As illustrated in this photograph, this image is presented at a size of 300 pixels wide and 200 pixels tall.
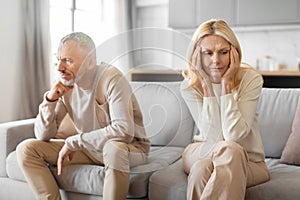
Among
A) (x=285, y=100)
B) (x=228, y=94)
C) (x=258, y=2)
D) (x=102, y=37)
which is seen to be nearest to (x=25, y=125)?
(x=228, y=94)

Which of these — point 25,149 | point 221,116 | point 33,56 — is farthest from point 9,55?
point 221,116

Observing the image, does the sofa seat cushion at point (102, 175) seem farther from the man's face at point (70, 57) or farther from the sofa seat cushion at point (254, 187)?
the man's face at point (70, 57)

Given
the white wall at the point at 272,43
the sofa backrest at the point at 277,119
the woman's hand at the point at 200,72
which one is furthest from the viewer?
the white wall at the point at 272,43

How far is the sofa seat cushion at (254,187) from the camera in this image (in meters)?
1.69

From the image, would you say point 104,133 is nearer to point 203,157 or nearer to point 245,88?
point 203,157

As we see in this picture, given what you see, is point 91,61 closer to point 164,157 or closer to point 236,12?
point 164,157

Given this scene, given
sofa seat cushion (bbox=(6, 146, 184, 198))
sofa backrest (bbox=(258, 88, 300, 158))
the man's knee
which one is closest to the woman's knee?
sofa seat cushion (bbox=(6, 146, 184, 198))

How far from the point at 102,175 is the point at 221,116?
58cm

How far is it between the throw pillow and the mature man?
0.73 metres

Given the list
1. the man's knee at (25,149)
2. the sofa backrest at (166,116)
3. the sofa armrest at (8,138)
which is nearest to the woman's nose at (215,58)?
the sofa backrest at (166,116)

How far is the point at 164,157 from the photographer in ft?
5.96

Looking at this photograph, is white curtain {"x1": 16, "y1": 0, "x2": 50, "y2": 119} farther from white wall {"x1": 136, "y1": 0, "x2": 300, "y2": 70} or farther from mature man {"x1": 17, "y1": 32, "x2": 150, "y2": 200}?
white wall {"x1": 136, "y1": 0, "x2": 300, "y2": 70}

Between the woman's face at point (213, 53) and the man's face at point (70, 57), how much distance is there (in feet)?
1.61

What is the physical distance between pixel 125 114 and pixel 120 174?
25cm
